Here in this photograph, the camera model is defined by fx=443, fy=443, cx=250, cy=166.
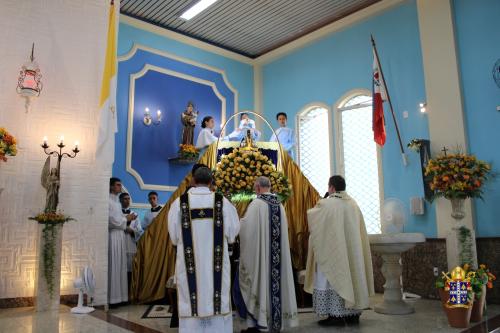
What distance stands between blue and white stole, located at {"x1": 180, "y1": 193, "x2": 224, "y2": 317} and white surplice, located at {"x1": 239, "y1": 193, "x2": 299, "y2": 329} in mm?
570

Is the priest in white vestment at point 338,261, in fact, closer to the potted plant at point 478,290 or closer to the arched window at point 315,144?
the potted plant at point 478,290

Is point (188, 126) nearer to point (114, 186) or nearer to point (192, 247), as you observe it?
point (114, 186)

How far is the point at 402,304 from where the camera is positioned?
5777mm

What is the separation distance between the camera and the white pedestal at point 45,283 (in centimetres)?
570

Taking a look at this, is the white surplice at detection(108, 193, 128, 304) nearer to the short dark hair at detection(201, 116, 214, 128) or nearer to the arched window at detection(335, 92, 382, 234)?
the short dark hair at detection(201, 116, 214, 128)

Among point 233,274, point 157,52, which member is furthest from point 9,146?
point 157,52

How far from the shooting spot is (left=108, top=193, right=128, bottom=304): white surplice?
6.77 meters

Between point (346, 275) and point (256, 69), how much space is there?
805 centimetres

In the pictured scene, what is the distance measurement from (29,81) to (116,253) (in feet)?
9.29

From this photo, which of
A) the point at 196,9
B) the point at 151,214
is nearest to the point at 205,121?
the point at 196,9

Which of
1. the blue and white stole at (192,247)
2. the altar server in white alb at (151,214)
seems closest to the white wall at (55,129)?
the altar server in white alb at (151,214)

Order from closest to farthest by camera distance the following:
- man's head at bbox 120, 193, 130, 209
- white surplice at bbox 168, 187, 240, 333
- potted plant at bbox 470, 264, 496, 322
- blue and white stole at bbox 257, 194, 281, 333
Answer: white surplice at bbox 168, 187, 240, 333 → blue and white stole at bbox 257, 194, 281, 333 → potted plant at bbox 470, 264, 496, 322 → man's head at bbox 120, 193, 130, 209

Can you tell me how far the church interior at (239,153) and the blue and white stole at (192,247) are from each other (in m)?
0.04

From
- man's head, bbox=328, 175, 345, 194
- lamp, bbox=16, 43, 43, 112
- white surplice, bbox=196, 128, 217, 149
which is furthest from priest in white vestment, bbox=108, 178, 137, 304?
man's head, bbox=328, 175, 345, 194
